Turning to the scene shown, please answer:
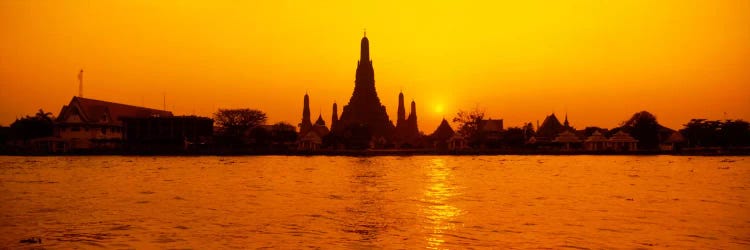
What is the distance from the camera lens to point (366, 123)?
370ft

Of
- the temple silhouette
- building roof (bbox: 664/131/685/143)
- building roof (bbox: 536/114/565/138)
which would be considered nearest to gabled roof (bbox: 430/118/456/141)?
the temple silhouette

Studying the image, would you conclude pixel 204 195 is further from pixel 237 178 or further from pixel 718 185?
pixel 718 185

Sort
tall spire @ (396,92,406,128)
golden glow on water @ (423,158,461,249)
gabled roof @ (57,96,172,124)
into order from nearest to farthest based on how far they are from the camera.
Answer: golden glow on water @ (423,158,461,249) < gabled roof @ (57,96,172,124) < tall spire @ (396,92,406,128)

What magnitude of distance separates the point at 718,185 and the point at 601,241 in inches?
894

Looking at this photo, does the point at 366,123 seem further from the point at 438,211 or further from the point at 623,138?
the point at 438,211

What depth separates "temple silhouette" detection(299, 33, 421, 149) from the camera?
10000cm

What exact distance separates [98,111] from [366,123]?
133ft

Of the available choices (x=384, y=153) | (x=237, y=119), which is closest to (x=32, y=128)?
(x=237, y=119)

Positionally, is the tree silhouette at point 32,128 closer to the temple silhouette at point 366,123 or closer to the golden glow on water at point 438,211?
the temple silhouette at point 366,123

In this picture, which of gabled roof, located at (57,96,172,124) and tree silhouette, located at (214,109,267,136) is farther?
tree silhouette, located at (214,109,267,136)

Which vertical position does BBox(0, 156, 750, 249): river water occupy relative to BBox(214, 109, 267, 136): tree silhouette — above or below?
below

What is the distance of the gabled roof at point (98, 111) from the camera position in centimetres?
8862

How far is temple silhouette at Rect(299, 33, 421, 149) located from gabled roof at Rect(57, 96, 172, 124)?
25575 mm

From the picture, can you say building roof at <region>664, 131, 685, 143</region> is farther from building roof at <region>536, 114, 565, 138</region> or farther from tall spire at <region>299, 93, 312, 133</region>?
tall spire at <region>299, 93, 312, 133</region>
